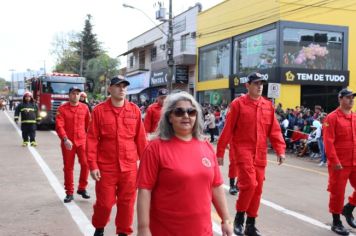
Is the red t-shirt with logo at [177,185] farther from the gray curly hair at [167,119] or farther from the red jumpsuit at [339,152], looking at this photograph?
the red jumpsuit at [339,152]

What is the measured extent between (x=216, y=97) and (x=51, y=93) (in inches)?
420

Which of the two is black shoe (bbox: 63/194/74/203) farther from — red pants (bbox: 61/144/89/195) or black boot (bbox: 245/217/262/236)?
black boot (bbox: 245/217/262/236)

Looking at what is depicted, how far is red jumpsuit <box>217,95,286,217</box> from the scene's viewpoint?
19.4ft

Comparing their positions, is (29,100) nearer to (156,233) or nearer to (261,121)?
(261,121)

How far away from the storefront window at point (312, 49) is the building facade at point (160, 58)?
920cm

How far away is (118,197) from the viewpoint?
540 cm

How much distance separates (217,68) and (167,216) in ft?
93.3

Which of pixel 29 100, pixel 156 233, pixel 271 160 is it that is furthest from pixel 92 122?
pixel 29 100

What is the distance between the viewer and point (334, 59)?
25.3 meters

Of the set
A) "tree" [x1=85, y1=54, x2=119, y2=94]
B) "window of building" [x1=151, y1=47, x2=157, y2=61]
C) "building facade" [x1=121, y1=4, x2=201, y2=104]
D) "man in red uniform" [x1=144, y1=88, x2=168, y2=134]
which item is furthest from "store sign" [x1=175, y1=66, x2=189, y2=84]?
"man in red uniform" [x1=144, y1=88, x2=168, y2=134]

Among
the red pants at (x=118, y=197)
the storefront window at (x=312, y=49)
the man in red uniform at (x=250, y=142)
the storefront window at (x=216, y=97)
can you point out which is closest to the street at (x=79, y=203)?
the man in red uniform at (x=250, y=142)

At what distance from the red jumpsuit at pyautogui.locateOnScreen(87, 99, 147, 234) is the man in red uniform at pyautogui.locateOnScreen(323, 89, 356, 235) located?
2.56 m

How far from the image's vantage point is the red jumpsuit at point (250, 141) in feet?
19.4

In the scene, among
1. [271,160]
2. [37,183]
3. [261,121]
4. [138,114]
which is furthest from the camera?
[271,160]
